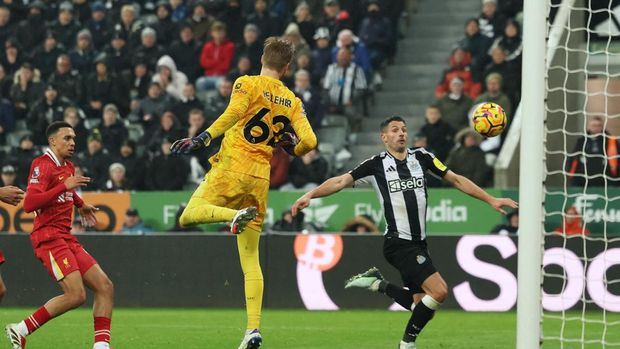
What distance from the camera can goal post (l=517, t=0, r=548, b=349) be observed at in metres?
7.91

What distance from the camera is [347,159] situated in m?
19.0

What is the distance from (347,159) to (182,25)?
472cm

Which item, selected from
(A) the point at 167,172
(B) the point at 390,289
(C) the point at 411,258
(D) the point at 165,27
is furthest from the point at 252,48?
(C) the point at 411,258

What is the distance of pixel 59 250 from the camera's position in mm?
9695

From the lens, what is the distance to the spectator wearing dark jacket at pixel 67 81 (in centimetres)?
2142

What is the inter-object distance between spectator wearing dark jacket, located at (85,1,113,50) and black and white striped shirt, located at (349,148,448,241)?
13.1 metres

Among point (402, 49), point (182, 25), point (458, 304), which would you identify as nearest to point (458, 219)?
point (458, 304)

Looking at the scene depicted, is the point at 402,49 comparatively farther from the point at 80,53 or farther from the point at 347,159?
the point at 80,53

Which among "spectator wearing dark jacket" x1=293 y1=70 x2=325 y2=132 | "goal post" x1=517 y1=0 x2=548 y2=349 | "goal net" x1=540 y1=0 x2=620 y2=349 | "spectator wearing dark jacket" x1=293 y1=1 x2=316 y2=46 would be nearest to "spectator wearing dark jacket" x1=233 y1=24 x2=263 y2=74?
"spectator wearing dark jacket" x1=293 y1=1 x2=316 y2=46

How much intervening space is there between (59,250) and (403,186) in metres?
2.86

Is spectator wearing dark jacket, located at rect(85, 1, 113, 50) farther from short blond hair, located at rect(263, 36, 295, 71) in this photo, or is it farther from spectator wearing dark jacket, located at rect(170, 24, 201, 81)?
short blond hair, located at rect(263, 36, 295, 71)

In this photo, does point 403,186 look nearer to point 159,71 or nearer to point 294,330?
point 294,330

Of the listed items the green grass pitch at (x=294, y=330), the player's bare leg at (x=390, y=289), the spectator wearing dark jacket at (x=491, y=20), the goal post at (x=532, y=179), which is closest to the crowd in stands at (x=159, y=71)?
the spectator wearing dark jacket at (x=491, y=20)

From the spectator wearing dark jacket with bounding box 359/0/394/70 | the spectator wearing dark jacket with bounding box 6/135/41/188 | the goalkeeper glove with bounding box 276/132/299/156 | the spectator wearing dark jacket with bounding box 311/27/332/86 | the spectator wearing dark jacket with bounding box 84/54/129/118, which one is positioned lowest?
the spectator wearing dark jacket with bounding box 6/135/41/188
